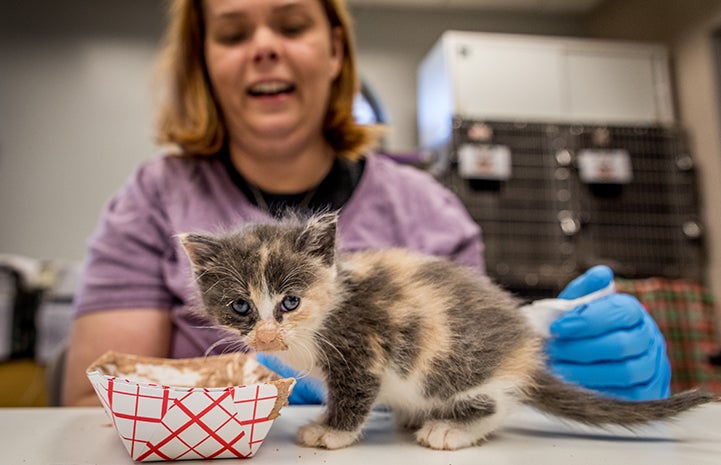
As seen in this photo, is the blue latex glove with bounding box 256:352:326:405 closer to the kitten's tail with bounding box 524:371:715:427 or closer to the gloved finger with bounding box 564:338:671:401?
the kitten's tail with bounding box 524:371:715:427

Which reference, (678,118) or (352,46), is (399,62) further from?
(352,46)

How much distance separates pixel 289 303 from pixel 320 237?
0.08 metres

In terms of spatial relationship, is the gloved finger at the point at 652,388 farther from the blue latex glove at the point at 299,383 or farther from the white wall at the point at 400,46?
the white wall at the point at 400,46

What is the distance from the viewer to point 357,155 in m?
1.39

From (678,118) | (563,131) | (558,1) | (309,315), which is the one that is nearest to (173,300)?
(309,315)

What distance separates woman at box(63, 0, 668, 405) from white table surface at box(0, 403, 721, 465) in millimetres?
354

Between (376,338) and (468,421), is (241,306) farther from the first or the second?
(468,421)

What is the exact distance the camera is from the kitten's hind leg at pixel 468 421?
2.04 ft

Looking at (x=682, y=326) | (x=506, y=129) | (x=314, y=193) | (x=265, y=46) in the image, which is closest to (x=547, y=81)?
(x=506, y=129)

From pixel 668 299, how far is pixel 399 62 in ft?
7.50

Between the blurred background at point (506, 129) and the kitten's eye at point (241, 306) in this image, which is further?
the blurred background at point (506, 129)

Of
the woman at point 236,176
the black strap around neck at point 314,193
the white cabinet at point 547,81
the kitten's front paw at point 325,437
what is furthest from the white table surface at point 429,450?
the white cabinet at point 547,81

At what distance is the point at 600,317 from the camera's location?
832mm

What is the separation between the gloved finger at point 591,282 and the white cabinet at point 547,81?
2423 millimetres
